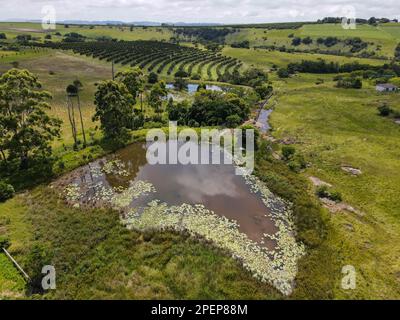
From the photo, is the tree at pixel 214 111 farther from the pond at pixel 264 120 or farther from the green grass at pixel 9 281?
the green grass at pixel 9 281

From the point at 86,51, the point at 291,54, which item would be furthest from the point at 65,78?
the point at 291,54

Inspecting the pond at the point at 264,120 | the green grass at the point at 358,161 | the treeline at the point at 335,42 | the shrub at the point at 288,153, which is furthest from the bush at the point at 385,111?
the treeline at the point at 335,42

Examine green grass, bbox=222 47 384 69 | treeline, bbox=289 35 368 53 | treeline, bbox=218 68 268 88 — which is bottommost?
treeline, bbox=218 68 268 88

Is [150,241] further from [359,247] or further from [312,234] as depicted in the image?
[359,247]

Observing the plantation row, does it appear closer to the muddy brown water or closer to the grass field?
the grass field

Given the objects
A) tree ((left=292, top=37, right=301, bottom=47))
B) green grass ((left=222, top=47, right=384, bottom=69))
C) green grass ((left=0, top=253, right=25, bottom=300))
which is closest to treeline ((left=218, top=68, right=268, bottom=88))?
green grass ((left=222, top=47, right=384, bottom=69))

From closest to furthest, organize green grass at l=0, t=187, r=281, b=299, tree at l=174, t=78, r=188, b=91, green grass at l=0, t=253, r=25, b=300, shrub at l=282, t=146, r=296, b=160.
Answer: green grass at l=0, t=253, r=25, b=300
green grass at l=0, t=187, r=281, b=299
shrub at l=282, t=146, r=296, b=160
tree at l=174, t=78, r=188, b=91
